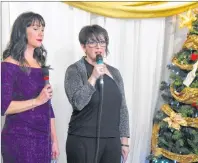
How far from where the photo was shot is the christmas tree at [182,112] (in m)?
2.29

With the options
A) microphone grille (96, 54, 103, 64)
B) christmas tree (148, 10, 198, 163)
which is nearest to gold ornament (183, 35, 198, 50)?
christmas tree (148, 10, 198, 163)

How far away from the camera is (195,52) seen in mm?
2311

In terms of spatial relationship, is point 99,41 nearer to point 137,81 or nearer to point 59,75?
point 59,75

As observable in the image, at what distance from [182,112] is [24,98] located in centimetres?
110

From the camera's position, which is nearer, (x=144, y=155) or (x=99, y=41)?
(x=99, y=41)

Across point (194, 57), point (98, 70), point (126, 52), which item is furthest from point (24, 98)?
point (194, 57)

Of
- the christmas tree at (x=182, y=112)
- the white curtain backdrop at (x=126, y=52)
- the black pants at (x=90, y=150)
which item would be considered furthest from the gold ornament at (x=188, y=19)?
the black pants at (x=90, y=150)

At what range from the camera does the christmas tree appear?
229cm

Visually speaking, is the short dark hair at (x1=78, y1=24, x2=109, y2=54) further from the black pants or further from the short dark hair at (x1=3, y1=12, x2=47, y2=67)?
the black pants

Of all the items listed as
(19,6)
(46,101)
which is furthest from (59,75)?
(19,6)

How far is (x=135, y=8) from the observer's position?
2354 mm

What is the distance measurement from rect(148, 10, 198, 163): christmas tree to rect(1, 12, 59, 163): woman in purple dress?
869 millimetres

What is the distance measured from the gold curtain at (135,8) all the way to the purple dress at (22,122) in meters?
0.65

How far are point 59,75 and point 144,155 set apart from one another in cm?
96
